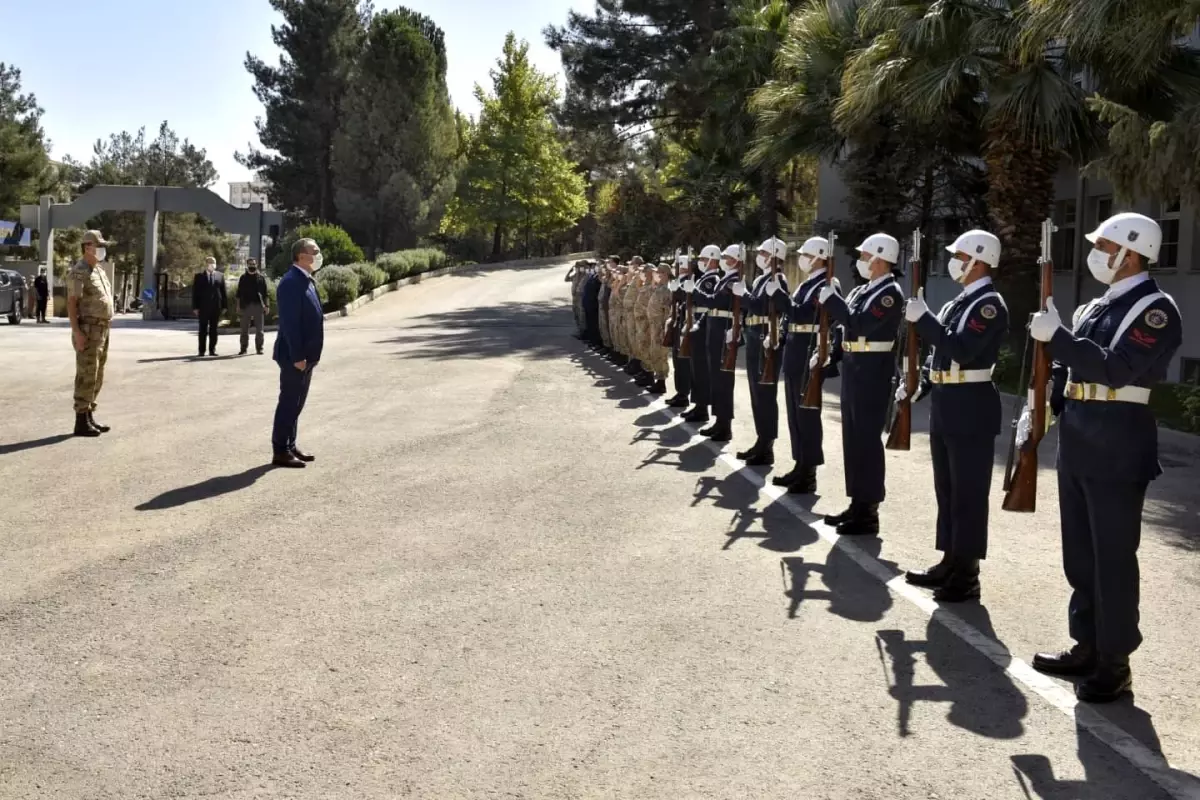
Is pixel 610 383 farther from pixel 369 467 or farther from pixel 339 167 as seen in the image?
pixel 339 167

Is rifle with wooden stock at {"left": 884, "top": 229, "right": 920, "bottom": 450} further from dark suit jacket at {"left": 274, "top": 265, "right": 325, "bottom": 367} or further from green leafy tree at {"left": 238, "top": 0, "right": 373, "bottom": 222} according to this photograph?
green leafy tree at {"left": 238, "top": 0, "right": 373, "bottom": 222}

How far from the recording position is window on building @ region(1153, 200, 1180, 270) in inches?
773

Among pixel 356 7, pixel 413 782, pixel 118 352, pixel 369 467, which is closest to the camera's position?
pixel 413 782

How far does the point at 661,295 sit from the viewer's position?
53.9 ft

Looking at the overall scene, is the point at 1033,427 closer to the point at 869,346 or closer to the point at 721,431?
Answer: the point at 869,346

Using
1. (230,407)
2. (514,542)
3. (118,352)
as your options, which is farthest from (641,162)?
(514,542)

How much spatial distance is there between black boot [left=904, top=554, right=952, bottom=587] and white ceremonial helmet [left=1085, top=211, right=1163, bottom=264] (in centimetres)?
224

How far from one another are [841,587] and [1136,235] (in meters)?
2.53

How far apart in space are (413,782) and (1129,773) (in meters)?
2.39

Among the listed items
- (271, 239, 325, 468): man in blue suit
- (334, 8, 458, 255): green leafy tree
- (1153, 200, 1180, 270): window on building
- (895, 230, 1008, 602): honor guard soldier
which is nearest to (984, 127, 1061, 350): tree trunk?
(1153, 200, 1180, 270): window on building

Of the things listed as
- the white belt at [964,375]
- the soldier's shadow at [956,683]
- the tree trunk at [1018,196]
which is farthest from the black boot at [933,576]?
the tree trunk at [1018,196]

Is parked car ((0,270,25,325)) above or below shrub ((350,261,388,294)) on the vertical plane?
below

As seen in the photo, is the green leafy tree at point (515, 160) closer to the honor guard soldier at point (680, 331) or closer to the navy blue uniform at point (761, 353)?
the honor guard soldier at point (680, 331)

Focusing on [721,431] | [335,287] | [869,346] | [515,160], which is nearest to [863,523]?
[869,346]
